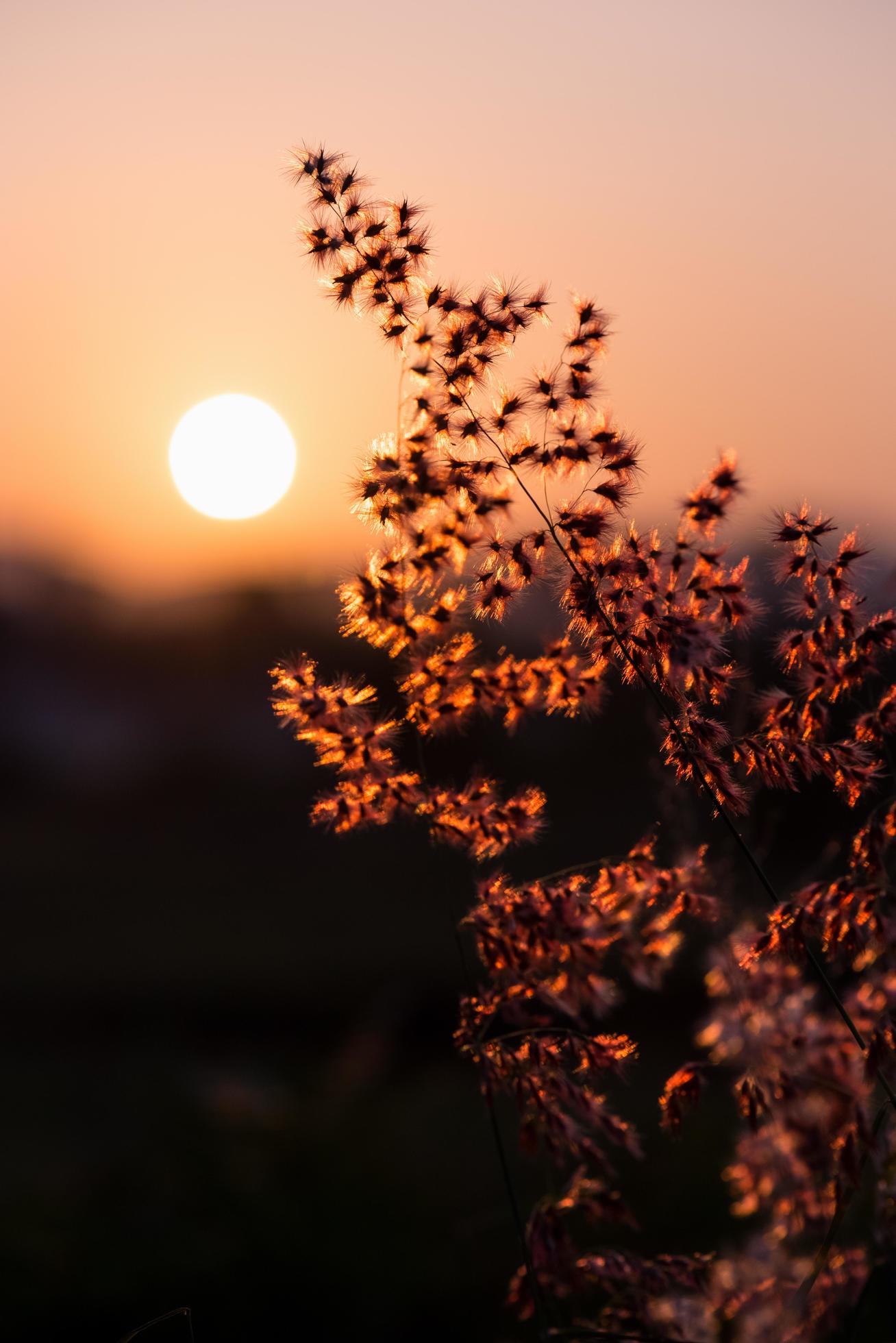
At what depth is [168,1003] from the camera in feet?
29.7

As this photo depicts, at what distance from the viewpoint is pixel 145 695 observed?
13.3m

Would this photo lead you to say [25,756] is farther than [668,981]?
Yes

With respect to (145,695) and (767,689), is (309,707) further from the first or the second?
(145,695)

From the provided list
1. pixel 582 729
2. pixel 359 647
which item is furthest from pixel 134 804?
pixel 582 729

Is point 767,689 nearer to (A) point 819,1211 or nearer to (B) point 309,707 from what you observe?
(B) point 309,707

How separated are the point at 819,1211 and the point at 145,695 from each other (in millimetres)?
11210

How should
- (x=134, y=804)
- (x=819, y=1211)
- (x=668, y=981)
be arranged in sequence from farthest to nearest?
(x=134, y=804), (x=668, y=981), (x=819, y=1211)

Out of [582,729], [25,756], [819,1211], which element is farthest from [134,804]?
[819,1211]

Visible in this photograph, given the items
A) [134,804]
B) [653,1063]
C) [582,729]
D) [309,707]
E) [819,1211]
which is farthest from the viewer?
[134,804]

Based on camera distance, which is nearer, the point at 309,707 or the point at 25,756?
the point at 309,707

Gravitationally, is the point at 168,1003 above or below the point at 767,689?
above

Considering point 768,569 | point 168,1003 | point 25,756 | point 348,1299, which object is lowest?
point 348,1299

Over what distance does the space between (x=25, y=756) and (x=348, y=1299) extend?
9.03 m

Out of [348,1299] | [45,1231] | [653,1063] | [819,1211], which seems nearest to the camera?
[819,1211]
